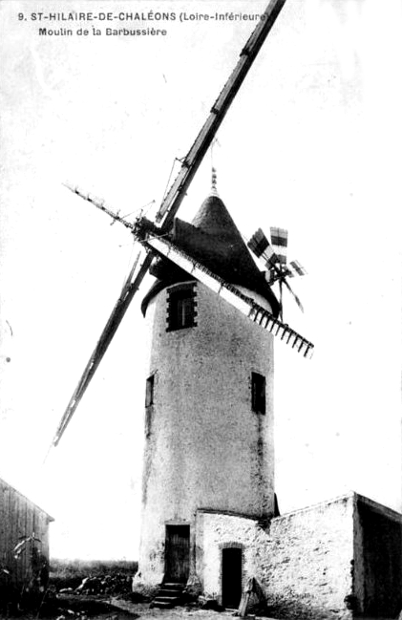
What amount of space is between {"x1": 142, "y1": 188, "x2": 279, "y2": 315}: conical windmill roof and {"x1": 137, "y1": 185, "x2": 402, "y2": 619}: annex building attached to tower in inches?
1.4

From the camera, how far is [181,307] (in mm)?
17047

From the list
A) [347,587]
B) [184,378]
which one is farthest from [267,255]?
[347,587]

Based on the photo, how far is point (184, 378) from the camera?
16312 millimetres

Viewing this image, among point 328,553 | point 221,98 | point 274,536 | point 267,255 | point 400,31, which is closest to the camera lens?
point 400,31

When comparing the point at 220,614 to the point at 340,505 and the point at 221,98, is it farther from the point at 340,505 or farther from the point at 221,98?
the point at 221,98

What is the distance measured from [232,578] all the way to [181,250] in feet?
23.6

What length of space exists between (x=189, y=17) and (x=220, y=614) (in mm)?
11036

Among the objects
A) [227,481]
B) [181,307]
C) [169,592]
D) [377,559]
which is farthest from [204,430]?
[377,559]

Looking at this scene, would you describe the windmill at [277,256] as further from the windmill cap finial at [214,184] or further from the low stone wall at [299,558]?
the low stone wall at [299,558]

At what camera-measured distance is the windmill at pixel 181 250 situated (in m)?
14.9

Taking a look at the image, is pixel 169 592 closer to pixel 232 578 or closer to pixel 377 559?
pixel 232 578

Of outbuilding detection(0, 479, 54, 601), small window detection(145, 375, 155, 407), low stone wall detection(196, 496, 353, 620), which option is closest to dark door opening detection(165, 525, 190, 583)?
low stone wall detection(196, 496, 353, 620)

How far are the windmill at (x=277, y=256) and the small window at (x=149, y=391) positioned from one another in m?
3.62

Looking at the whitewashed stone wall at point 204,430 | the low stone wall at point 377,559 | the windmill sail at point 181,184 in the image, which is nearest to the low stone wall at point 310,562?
the low stone wall at point 377,559
